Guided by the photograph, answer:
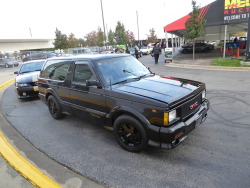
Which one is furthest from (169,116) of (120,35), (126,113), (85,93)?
(120,35)

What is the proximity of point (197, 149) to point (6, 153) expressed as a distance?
12.1ft

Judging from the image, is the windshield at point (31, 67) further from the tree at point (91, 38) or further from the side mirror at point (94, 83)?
the tree at point (91, 38)

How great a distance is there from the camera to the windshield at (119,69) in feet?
12.7

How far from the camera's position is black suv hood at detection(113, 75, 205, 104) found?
3.11 m

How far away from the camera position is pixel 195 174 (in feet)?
9.31

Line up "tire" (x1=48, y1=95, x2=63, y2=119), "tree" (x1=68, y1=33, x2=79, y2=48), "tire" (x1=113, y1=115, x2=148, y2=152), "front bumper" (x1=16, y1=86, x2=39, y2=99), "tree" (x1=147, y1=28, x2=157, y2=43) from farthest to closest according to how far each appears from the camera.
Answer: "tree" (x1=147, y1=28, x2=157, y2=43), "tree" (x1=68, y1=33, x2=79, y2=48), "front bumper" (x1=16, y1=86, x2=39, y2=99), "tire" (x1=48, y1=95, x2=63, y2=119), "tire" (x1=113, y1=115, x2=148, y2=152)

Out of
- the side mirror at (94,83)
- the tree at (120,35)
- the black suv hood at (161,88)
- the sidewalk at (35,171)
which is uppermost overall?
the tree at (120,35)

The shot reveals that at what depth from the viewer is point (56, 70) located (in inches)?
201

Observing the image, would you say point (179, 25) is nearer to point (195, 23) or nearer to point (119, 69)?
point (195, 23)

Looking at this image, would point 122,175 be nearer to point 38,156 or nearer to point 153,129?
point 153,129

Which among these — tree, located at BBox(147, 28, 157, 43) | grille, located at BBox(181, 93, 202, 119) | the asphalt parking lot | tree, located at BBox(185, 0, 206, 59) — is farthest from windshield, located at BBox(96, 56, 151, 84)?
tree, located at BBox(147, 28, 157, 43)

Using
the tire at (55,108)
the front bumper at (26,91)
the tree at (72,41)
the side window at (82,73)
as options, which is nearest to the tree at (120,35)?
the tree at (72,41)

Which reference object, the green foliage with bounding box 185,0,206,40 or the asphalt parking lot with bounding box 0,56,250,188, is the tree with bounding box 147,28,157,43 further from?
the asphalt parking lot with bounding box 0,56,250,188

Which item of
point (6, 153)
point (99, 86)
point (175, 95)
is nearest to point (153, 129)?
point (175, 95)
